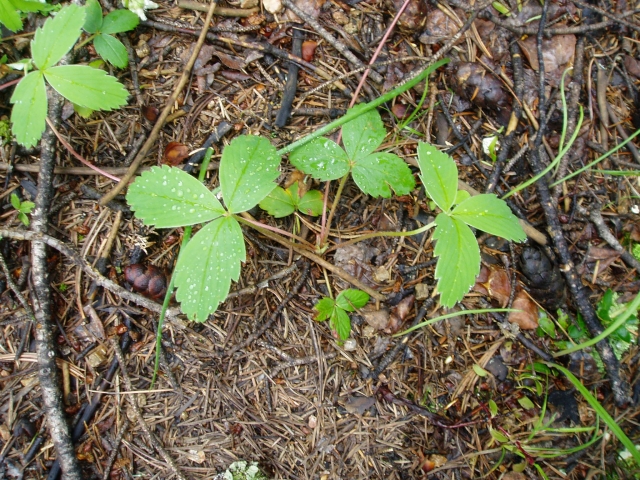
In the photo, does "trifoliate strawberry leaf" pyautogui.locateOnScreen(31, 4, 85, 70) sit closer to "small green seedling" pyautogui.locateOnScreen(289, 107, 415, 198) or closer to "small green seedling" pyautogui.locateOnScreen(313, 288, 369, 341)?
"small green seedling" pyautogui.locateOnScreen(289, 107, 415, 198)

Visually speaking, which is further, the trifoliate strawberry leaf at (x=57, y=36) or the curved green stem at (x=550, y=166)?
the curved green stem at (x=550, y=166)

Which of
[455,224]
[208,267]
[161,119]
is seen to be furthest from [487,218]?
[161,119]

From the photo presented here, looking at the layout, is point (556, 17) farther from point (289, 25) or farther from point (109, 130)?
point (109, 130)

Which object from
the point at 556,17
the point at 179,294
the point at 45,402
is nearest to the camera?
the point at 179,294

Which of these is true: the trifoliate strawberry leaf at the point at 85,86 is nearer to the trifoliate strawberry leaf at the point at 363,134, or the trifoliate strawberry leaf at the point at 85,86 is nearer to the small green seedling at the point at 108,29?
the small green seedling at the point at 108,29

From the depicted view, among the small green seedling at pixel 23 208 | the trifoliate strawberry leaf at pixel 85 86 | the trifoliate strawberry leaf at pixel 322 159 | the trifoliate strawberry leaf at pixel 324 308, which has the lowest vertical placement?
the trifoliate strawberry leaf at pixel 324 308

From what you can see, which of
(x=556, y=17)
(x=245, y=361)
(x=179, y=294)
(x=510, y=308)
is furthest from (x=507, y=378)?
(x=556, y=17)

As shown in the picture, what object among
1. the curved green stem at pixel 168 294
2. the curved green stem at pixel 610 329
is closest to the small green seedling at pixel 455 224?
the curved green stem at pixel 610 329
